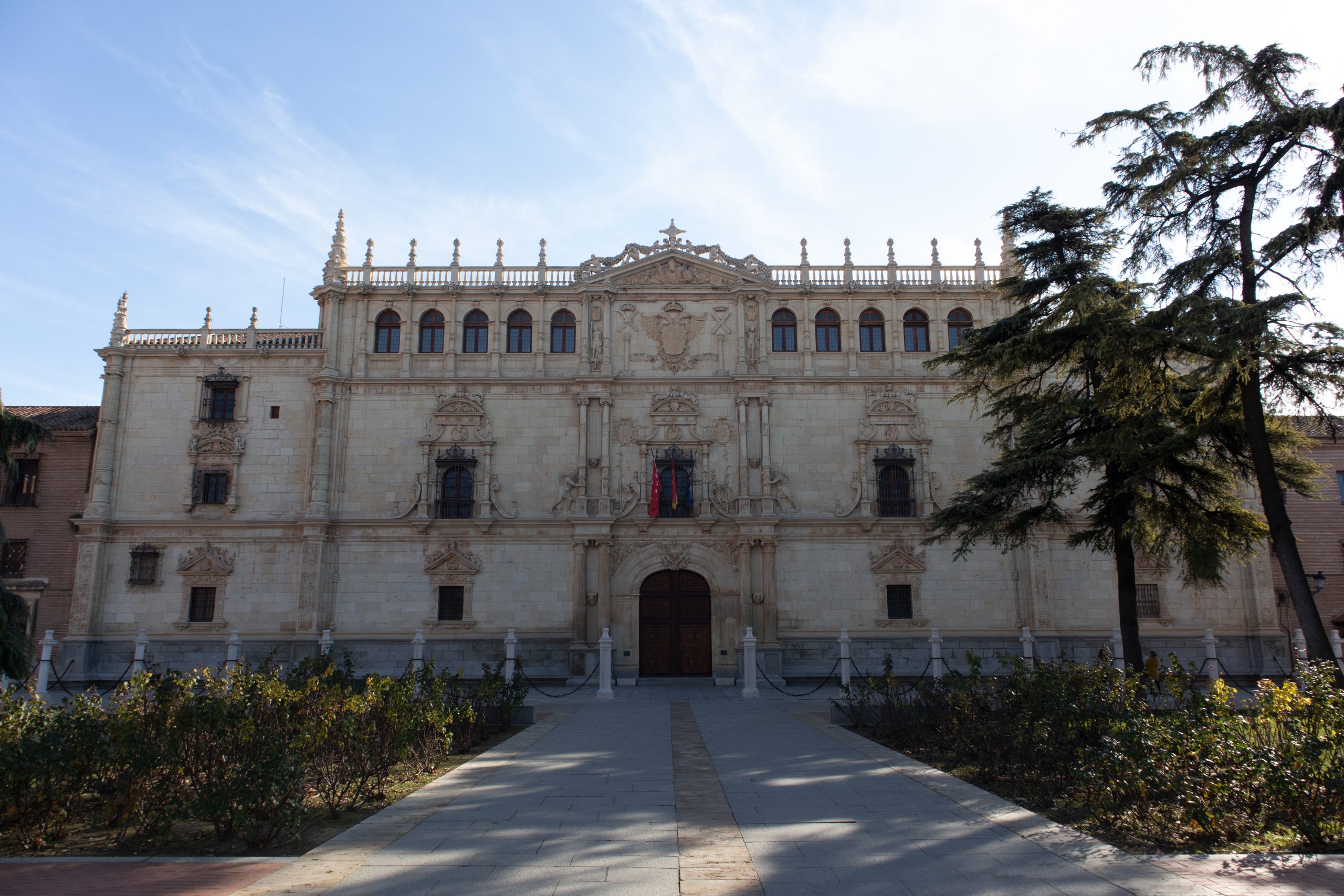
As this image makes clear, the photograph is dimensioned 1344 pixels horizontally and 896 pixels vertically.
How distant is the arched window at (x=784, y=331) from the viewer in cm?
3047

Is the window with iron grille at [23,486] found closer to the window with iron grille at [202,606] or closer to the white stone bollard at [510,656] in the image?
the window with iron grille at [202,606]

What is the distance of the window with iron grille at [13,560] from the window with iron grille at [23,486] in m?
1.59

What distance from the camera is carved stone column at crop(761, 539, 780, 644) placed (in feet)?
90.6

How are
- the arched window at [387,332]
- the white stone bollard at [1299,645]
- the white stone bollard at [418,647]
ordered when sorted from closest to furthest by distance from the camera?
the white stone bollard at [1299,645]
the white stone bollard at [418,647]
the arched window at [387,332]

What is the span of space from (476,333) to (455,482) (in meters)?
5.46

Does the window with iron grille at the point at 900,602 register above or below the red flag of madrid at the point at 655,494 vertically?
below

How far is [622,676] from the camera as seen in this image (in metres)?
27.3

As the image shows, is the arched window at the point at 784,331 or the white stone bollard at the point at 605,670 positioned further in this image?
the arched window at the point at 784,331

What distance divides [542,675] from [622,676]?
2.53 meters

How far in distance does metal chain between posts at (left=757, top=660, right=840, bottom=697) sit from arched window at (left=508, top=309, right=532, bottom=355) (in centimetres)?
1358

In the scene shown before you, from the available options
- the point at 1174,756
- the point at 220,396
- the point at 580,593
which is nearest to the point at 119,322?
the point at 220,396

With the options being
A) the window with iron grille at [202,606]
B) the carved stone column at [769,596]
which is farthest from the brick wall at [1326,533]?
the window with iron grille at [202,606]

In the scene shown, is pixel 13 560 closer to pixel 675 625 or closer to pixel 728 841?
pixel 675 625

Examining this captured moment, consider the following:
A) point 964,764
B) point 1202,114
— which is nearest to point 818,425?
point 1202,114
